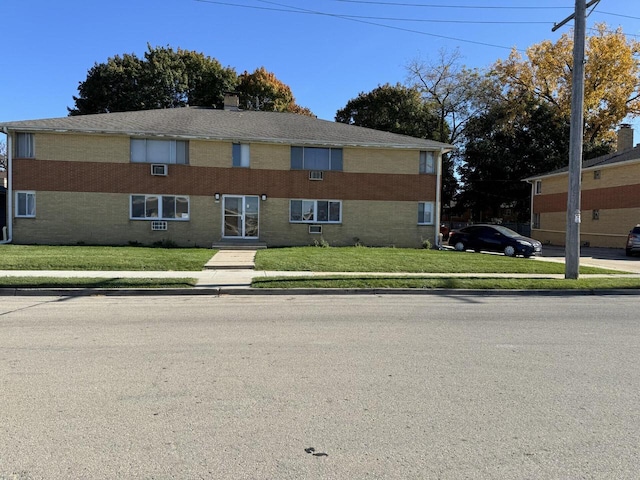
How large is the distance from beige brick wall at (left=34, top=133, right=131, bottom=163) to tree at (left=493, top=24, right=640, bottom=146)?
35.3 meters

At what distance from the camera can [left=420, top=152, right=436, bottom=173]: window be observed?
2241cm

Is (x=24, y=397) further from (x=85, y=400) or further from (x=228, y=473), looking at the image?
(x=228, y=473)

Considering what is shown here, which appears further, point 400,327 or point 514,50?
point 514,50

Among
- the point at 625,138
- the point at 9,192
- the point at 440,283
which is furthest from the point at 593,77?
the point at 9,192

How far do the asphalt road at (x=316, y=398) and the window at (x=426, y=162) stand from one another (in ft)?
51.0

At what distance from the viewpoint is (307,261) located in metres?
15.0

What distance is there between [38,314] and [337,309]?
5.37 m

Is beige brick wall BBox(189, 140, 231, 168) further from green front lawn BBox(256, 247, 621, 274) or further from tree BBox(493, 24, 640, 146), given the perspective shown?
tree BBox(493, 24, 640, 146)

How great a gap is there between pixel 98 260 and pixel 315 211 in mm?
10513

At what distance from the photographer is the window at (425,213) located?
885 inches

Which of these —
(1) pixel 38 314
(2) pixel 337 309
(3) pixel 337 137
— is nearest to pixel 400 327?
(2) pixel 337 309

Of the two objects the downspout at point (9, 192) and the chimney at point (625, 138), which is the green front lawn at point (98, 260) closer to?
the downspout at point (9, 192)

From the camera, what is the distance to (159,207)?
20516 mm

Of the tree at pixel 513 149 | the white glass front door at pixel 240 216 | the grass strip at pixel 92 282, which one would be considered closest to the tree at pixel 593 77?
the tree at pixel 513 149
